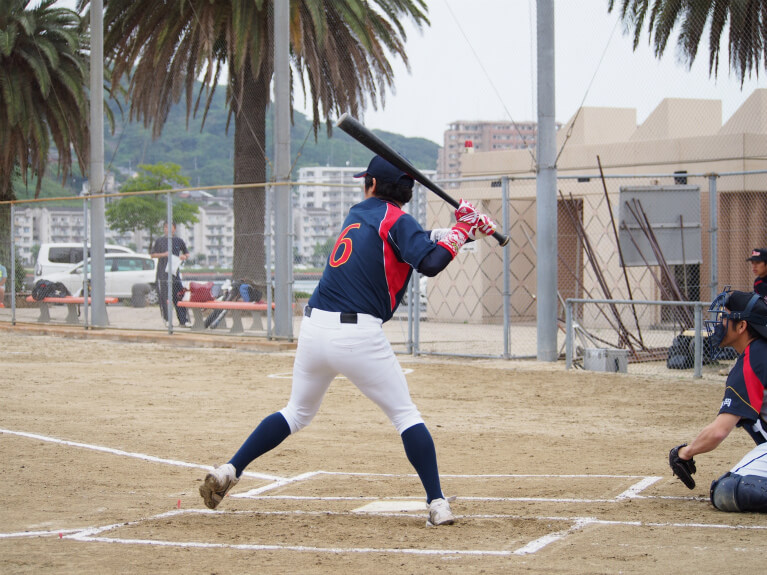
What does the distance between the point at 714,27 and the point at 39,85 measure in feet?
62.7

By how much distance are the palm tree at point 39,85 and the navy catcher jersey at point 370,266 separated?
22381 millimetres

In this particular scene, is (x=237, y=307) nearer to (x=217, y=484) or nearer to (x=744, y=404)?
(x=217, y=484)

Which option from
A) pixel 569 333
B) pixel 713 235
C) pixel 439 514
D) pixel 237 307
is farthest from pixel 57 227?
pixel 439 514

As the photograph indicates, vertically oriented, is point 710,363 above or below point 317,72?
below

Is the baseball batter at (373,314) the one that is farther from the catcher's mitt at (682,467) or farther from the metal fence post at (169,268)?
the metal fence post at (169,268)

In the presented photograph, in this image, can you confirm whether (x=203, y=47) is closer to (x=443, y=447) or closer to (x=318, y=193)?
(x=318, y=193)

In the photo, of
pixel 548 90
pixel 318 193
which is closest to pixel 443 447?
pixel 548 90

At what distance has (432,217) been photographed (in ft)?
75.6

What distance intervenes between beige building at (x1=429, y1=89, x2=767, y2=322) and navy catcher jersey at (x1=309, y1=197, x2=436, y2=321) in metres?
11.1

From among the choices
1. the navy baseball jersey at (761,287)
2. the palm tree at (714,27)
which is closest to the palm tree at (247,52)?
the palm tree at (714,27)

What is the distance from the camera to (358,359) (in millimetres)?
4820

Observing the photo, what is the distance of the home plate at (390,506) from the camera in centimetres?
539

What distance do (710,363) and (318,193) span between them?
50.7 feet

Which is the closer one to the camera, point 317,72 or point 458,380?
point 458,380
